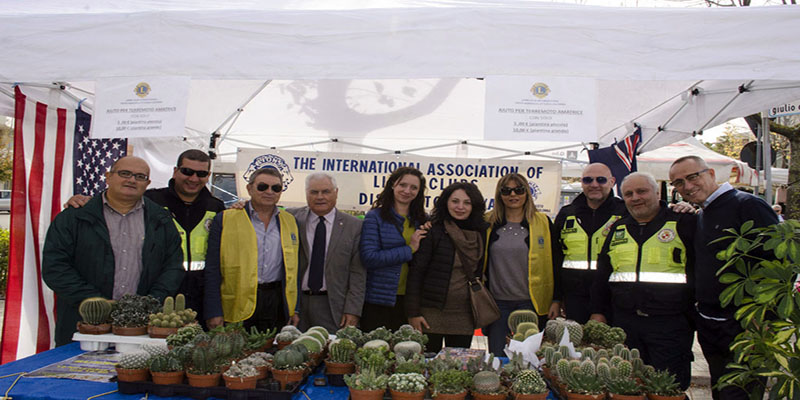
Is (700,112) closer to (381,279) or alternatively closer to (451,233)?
(451,233)

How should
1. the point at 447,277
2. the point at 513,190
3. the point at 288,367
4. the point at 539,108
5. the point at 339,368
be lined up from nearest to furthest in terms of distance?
the point at 288,367 → the point at 339,368 → the point at 539,108 → the point at 447,277 → the point at 513,190

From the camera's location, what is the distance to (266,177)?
3436 millimetres

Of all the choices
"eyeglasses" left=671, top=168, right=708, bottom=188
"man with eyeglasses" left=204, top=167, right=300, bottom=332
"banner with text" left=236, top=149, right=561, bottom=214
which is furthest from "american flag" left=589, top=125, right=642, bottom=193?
"man with eyeglasses" left=204, top=167, right=300, bottom=332

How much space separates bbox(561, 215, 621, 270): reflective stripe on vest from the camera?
12.3 feet

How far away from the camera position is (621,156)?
530 centimetres

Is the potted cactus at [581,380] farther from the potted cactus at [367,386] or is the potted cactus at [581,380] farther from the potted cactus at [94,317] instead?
the potted cactus at [94,317]

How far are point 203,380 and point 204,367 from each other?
6 centimetres

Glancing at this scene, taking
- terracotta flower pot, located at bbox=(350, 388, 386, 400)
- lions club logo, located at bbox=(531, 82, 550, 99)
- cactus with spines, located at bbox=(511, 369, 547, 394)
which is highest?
lions club logo, located at bbox=(531, 82, 550, 99)

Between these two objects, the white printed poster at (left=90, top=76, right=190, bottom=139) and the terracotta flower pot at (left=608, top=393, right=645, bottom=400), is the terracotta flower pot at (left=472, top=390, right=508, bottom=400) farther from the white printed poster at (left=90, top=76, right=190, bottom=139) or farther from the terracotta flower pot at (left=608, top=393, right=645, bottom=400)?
the white printed poster at (left=90, top=76, right=190, bottom=139)

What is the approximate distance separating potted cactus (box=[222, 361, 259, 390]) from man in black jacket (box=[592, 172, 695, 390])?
92.9 inches

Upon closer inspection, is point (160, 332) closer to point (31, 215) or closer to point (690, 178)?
point (31, 215)

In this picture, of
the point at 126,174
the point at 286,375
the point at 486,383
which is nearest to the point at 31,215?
the point at 126,174

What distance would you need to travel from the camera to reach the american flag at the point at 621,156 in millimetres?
5234

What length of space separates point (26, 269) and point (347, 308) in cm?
241
